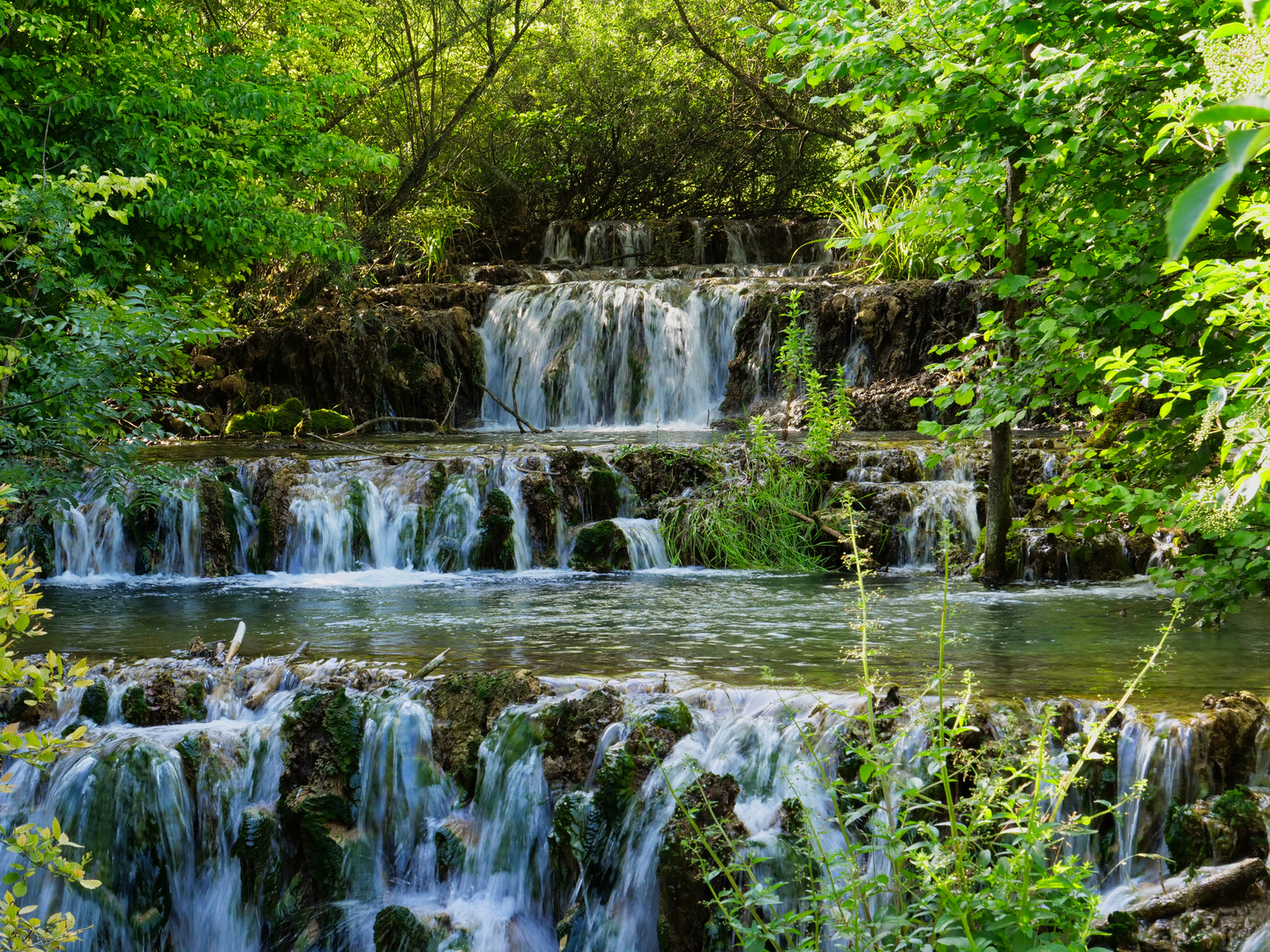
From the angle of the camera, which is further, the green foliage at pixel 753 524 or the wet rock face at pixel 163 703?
the green foliage at pixel 753 524

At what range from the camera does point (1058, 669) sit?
6.02 m

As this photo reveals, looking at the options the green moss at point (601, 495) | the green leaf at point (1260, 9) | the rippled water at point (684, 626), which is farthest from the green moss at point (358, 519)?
the green leaf at point (1260, 9)

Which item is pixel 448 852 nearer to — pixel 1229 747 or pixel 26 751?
pixel 26 751

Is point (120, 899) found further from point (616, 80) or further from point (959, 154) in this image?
point (616, 80)

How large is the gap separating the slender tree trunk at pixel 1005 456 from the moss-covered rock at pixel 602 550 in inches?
129

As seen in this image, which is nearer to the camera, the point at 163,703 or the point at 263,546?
the point at 163,703

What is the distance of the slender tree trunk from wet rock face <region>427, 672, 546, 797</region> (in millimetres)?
3236

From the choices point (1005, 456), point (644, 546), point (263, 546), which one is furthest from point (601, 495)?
point (1005, 456)

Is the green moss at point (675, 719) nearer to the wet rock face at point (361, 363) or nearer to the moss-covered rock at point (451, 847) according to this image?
the moss-covered rock at point (451, 847)

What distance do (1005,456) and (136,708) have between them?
5998 millimetres

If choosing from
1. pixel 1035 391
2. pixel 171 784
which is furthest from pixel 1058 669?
pixel 171 784

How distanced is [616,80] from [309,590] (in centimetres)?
1758

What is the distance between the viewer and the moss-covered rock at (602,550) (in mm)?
10461

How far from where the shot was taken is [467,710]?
5.70 metres
